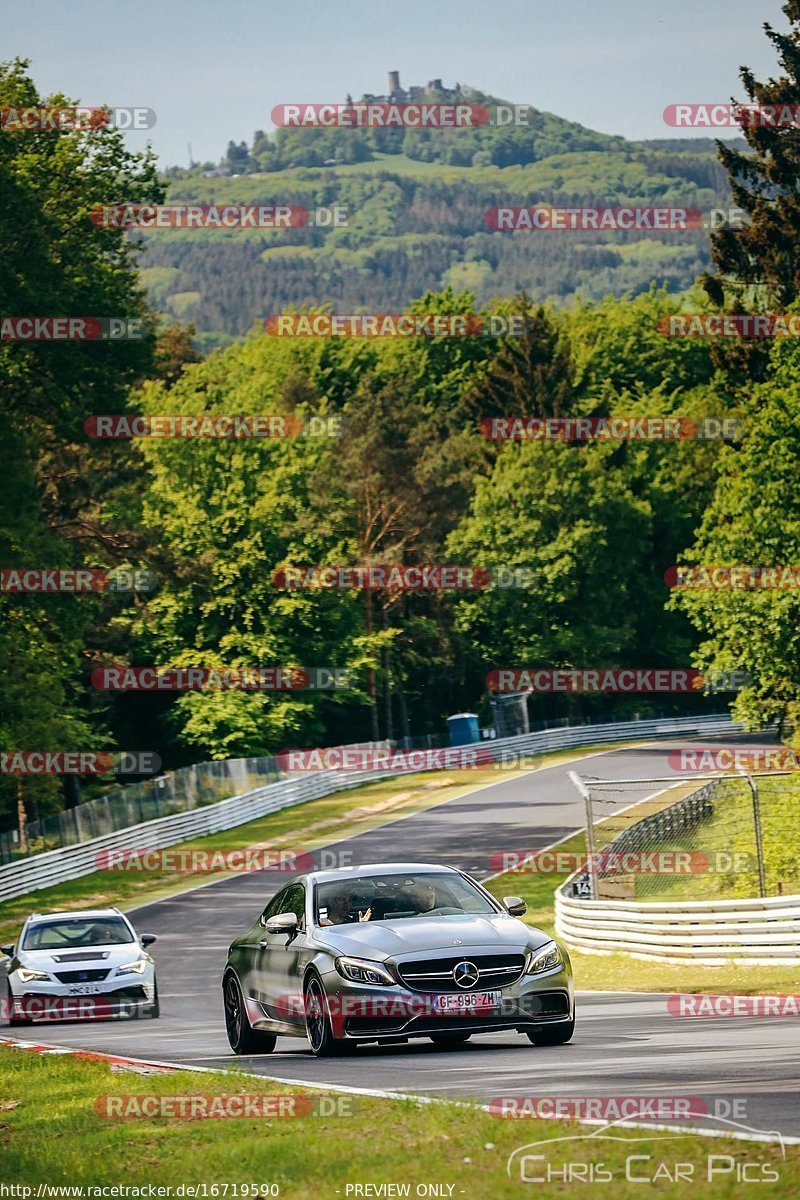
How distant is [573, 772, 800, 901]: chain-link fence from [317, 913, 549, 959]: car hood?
1024 cm

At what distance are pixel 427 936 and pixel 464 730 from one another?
65.8 m

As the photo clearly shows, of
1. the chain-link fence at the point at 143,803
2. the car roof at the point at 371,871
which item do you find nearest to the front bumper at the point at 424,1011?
the car roof at the point at 371,871

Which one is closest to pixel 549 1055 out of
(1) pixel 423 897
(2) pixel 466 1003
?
(2) pixel 466 1003

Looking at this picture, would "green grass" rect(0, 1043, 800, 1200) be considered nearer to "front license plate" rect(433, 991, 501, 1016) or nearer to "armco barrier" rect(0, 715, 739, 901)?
"front license plate" rect(433, 991, 501, 1016)

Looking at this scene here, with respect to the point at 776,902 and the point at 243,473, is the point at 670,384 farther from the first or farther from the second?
the point at 776,902

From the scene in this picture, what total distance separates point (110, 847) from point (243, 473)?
3307 cm

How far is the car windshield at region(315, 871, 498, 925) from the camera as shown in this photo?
45.8 ft

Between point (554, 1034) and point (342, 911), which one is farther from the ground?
point (342, 911)

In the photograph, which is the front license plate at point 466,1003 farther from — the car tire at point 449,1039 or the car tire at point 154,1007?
the car tire at point 154,1007

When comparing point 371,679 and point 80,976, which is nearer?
point 80,976

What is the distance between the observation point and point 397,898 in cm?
1417

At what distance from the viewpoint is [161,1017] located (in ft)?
76.4

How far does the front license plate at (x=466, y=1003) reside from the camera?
42.2 feet

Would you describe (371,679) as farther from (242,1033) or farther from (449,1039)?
(449,1039)
